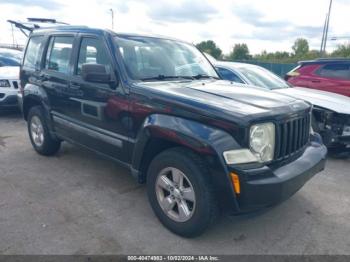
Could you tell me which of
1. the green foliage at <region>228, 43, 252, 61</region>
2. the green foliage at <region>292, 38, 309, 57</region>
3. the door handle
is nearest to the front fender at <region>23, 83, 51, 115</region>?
the door handle

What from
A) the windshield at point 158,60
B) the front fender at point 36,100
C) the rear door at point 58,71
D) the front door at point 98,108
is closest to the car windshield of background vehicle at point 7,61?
the front fender at point 36,100

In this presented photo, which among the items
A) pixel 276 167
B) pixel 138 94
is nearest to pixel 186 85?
pixel 138 94

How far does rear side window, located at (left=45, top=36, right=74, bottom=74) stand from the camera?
4.23m

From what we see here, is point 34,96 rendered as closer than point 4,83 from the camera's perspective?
Yes

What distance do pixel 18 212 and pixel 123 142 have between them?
1.34m

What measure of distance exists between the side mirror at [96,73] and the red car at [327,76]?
5985 mm

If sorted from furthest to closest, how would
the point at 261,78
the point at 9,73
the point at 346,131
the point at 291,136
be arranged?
the point at 9,73, the point at 261,78, the point at 346,131, the point at 291,136

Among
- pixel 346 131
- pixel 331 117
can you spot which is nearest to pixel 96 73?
pixel 331 117

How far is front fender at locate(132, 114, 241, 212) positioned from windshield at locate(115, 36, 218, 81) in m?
0.74

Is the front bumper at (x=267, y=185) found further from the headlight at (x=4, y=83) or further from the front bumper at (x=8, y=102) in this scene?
the headlight at (x=4, y=83)

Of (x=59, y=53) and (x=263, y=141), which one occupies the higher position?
(x=59, y=53)

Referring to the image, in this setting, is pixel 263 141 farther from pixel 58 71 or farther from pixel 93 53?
pixel 58 71

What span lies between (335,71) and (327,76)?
0.27 m

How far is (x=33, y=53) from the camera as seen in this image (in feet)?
16.7
